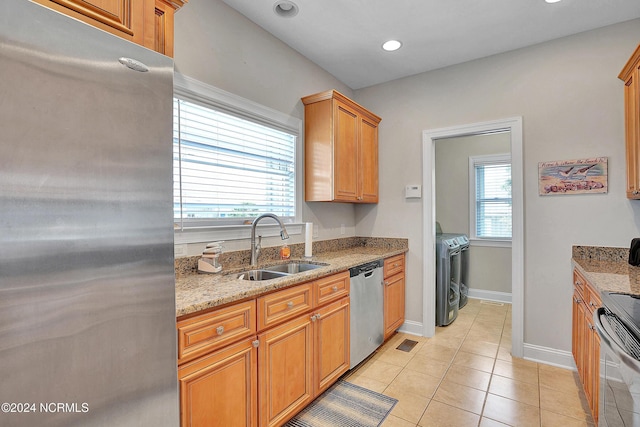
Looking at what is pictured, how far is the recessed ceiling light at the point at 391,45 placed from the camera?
2.75 metres

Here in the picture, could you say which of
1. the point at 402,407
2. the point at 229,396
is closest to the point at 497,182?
the point at 402,407

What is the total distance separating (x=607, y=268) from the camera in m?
2.11

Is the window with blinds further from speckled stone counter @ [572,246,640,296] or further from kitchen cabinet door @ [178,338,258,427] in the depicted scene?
speckled stone counter @ [572,246,640,296]

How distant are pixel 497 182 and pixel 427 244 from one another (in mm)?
2079

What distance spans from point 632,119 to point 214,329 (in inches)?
122

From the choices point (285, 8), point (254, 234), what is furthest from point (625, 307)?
point (285, 8)

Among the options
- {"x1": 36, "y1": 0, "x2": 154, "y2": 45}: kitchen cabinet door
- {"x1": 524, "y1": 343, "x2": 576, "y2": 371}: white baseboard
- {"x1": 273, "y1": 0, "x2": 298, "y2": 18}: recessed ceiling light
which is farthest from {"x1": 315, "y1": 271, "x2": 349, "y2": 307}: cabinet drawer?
{"x1": 273, "y1": 0, "x2": 298, "y2": 18}: recessed ceiling light

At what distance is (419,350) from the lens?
2965 mm

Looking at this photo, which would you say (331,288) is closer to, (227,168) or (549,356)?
(227,168)

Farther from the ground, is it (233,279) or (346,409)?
(233,279)

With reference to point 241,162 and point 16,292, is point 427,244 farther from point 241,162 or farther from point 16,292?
point 16,292

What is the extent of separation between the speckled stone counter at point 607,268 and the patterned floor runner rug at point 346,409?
4.84 feet

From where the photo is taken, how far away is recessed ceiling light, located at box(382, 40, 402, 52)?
108 inches

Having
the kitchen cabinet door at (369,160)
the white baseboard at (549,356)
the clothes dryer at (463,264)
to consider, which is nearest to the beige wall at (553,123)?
the white baseboard at (549,356)
